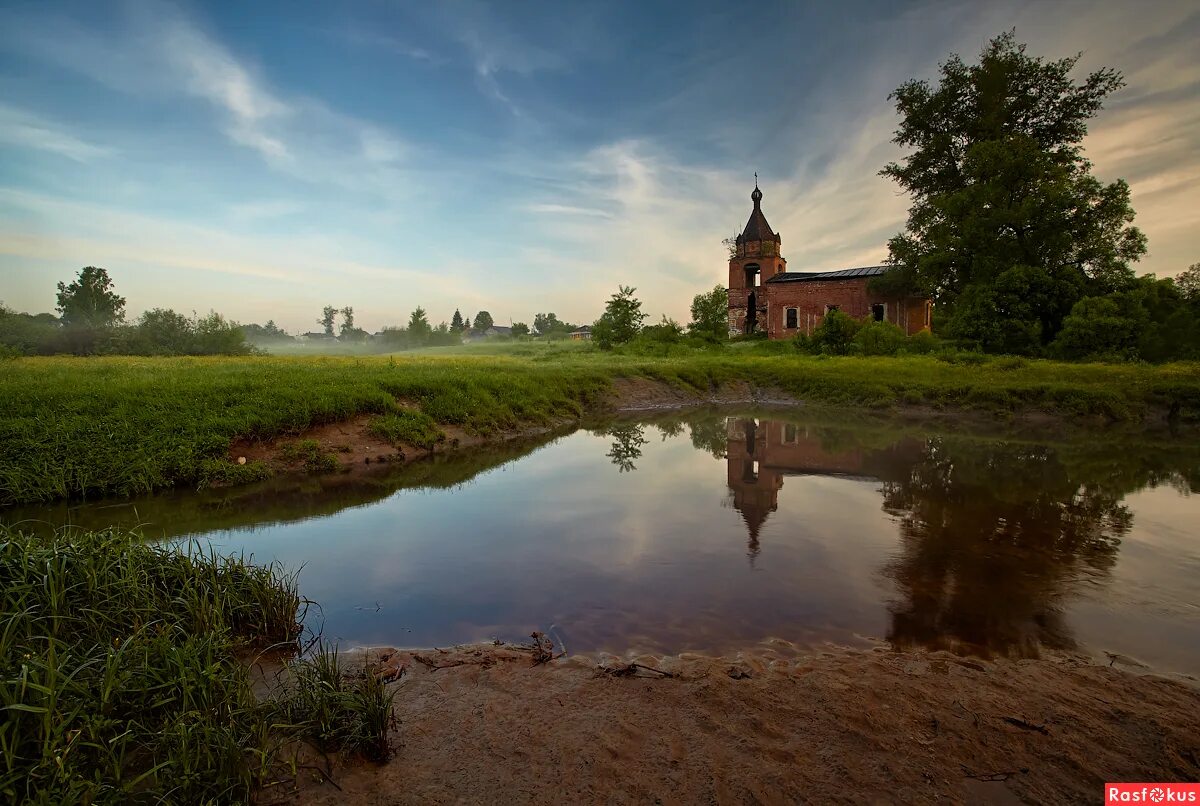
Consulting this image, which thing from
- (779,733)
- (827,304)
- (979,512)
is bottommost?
(979,512)

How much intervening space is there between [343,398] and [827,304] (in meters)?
37.1

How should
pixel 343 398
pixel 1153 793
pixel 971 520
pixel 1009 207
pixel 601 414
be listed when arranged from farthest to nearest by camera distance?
pixel 1009 207 → pixel 601 414 → pixel 343 398 → pixel 971 520 → pixel 1153 793

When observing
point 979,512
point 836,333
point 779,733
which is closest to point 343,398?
point 779,733

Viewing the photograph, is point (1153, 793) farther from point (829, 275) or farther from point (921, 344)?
point (829, 275)

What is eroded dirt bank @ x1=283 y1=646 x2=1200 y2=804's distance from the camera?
287 centimetres

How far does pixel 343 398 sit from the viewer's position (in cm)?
1305

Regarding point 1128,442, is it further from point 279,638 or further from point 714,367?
point 279,638

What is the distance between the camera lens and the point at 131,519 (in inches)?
317

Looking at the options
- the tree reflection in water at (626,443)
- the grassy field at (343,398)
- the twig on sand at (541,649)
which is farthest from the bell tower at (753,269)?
the twig on sand at (541,649)

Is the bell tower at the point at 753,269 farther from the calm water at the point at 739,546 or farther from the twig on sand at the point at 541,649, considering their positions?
the twig on sand at the point at 541,649

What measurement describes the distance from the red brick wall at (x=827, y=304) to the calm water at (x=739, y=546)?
28367 mm

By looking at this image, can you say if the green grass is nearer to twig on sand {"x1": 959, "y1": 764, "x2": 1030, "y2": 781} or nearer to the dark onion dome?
twig on sand {"x1": 959, "y1": 764, "x2": 1030, "y2": 781}

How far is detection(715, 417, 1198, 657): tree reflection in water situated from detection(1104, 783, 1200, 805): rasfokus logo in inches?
62.8

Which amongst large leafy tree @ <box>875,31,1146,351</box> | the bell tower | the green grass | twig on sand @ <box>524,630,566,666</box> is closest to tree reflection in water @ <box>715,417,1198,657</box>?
twig on sand @ <box>524,630,566,666</box>
